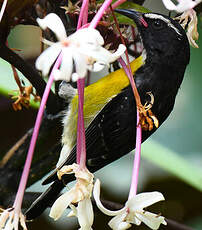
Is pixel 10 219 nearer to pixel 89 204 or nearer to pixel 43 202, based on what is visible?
pixel 89 204

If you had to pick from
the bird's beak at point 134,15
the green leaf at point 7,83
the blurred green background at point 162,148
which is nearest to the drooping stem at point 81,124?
the bird's beak at point 134,15

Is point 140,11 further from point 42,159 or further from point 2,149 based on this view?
point 2,149

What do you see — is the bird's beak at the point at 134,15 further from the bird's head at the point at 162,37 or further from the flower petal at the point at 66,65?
the flower petal at the point at 66,65

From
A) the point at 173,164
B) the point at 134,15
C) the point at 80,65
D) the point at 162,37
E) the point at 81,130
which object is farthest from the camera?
the point at 173,164

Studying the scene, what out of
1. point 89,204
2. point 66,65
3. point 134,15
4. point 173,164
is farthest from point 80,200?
point 173,164

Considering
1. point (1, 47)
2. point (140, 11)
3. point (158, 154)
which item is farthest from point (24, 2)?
point (158, 154)

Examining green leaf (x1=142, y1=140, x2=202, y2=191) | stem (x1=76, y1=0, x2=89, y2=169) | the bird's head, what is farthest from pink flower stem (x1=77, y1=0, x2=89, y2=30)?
green leaf (x1=142, y1=140, x2=202, y2=191)
